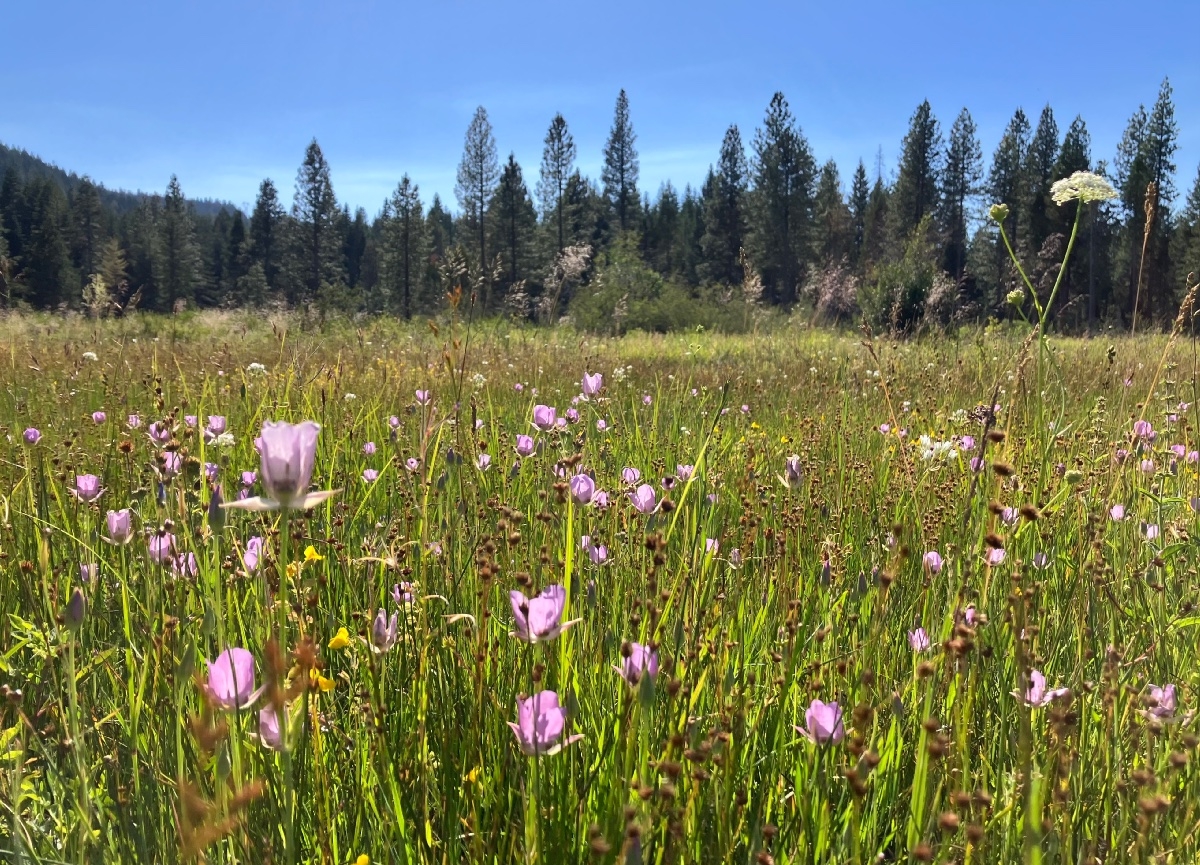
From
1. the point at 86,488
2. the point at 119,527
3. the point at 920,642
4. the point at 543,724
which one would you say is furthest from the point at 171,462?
the point at 920,642

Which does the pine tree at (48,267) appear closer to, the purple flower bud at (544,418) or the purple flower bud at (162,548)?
the purple flower bud at (544,418)

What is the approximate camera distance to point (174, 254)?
52.9m

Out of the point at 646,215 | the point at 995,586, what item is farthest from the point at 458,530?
the point at 646,215

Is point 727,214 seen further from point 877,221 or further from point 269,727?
point 269,727

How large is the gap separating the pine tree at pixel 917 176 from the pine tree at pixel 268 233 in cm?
4499

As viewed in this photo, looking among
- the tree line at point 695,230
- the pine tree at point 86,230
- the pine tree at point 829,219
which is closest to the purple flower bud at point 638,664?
the tree line at point 695,230

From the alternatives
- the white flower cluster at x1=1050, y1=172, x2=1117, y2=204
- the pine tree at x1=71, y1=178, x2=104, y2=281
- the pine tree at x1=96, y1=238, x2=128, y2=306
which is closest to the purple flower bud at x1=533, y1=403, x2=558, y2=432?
the white flower cluster at x1=1050, y1=172, x2=1117, y2=204

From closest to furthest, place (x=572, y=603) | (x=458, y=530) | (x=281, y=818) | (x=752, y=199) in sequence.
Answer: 1. (x=281, y=818)
2. (x=572, y=603)
3. (x=458, y=530)
4. (x=752, y=199)

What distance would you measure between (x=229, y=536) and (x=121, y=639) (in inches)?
11.0

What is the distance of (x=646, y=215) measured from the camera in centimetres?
6103

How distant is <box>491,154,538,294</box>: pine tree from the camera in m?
47.5

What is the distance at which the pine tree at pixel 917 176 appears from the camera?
141 feet

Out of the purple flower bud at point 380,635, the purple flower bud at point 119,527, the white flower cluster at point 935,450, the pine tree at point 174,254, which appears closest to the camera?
the purple flower bud at point 380,635

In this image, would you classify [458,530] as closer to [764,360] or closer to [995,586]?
[995,586]
